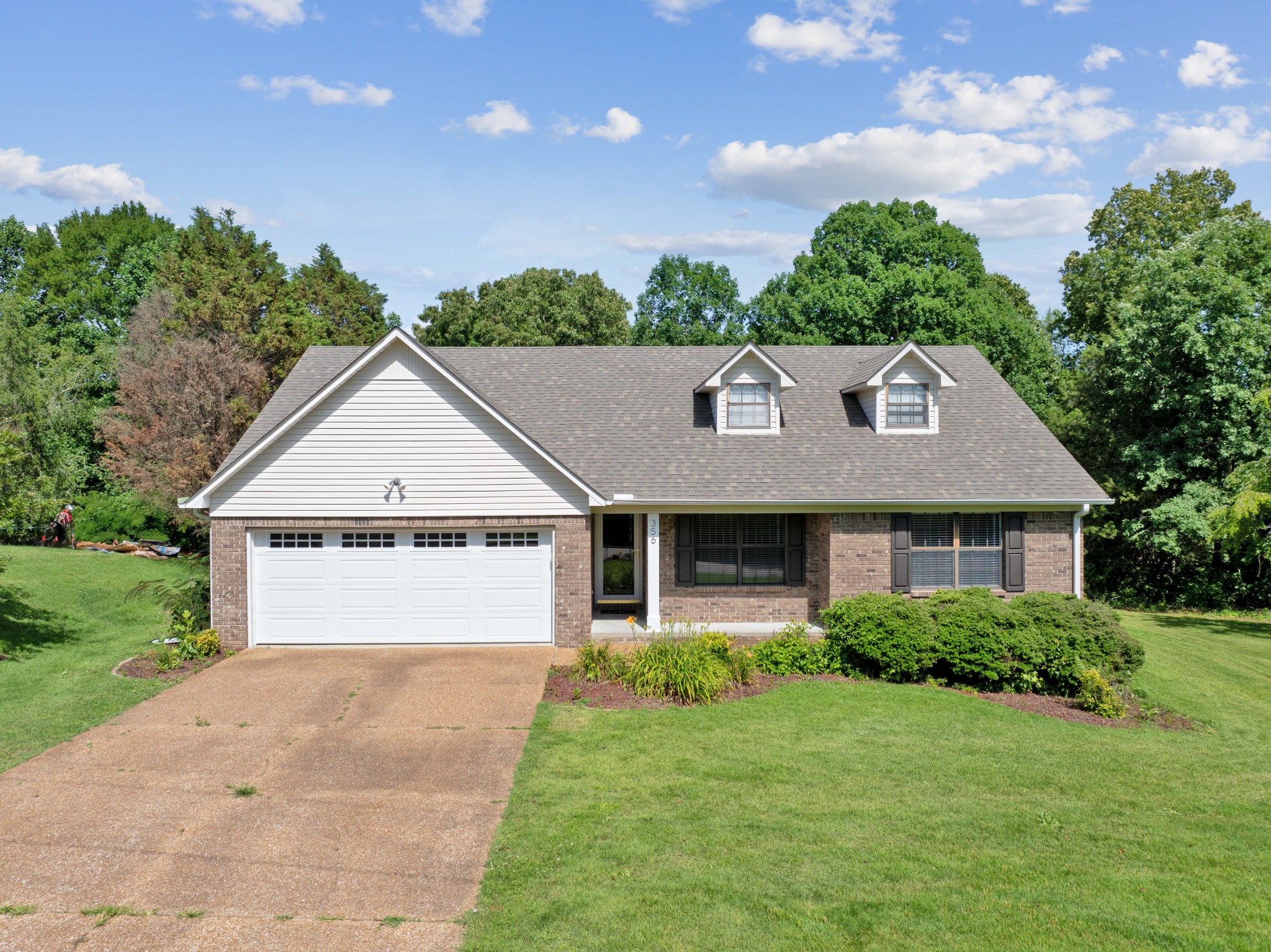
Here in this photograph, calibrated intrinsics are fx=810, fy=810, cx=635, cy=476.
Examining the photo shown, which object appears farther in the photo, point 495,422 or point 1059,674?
point 495,422

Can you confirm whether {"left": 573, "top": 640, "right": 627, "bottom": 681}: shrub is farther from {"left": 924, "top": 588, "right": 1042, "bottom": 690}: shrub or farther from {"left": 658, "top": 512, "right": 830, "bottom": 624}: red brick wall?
{"left": 924, "top": 588, "right": 1042, "bottom": 690}: shrub

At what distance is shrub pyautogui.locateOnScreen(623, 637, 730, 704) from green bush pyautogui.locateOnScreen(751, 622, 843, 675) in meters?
1.30

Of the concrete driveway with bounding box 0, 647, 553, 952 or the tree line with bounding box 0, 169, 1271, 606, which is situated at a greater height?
the tree line with bounding box 0, 169, 1271, 606

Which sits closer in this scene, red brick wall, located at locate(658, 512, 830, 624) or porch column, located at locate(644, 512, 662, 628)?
porch column, located at locate(644, 512, 662, 628)

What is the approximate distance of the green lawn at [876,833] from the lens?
5945 mm

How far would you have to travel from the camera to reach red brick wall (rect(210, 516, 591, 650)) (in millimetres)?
15148

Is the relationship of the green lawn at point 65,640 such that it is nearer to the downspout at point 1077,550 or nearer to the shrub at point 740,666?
the shrub at point 740,666

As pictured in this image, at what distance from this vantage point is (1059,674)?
12.6 meters

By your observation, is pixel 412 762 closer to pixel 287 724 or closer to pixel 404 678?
pixel 287 724

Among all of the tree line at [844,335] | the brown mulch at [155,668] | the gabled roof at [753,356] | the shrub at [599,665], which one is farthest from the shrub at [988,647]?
the brown mulch at [155,668]

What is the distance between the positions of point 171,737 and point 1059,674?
12692mm

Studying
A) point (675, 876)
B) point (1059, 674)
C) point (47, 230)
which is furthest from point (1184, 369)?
point (47, 230)

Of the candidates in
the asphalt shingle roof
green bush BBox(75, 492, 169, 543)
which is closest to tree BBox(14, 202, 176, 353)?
green bush BBox(75, 492, 169, 543)

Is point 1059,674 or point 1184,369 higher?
point 1184,369
